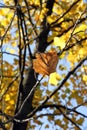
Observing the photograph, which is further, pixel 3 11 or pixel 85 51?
pixel 3 11

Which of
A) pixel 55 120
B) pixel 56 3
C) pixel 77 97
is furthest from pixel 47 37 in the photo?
pixel 55 120

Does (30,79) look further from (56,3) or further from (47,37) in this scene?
(56,3)

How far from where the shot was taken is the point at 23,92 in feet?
13.5

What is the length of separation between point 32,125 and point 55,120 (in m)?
0.54

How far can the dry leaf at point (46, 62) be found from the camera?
1.58m

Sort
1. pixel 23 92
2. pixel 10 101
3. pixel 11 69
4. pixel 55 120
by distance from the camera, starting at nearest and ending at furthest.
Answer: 1. pixel 23 92
2. pixel 10 101
3. pixel 11 69
4. pixel 55 120

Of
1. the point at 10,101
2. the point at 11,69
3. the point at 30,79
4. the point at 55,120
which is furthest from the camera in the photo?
the point at 55,120

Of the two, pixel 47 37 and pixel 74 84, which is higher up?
pixel 47 37

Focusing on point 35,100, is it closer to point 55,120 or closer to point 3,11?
point 55,120

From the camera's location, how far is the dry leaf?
5.17 feet

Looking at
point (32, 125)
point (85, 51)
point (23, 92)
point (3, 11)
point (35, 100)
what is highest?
point (3, 11)

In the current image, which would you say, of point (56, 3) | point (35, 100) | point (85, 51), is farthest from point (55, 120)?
point (85, 51)

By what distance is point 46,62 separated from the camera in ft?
5.17

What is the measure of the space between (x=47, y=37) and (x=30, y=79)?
89cm
